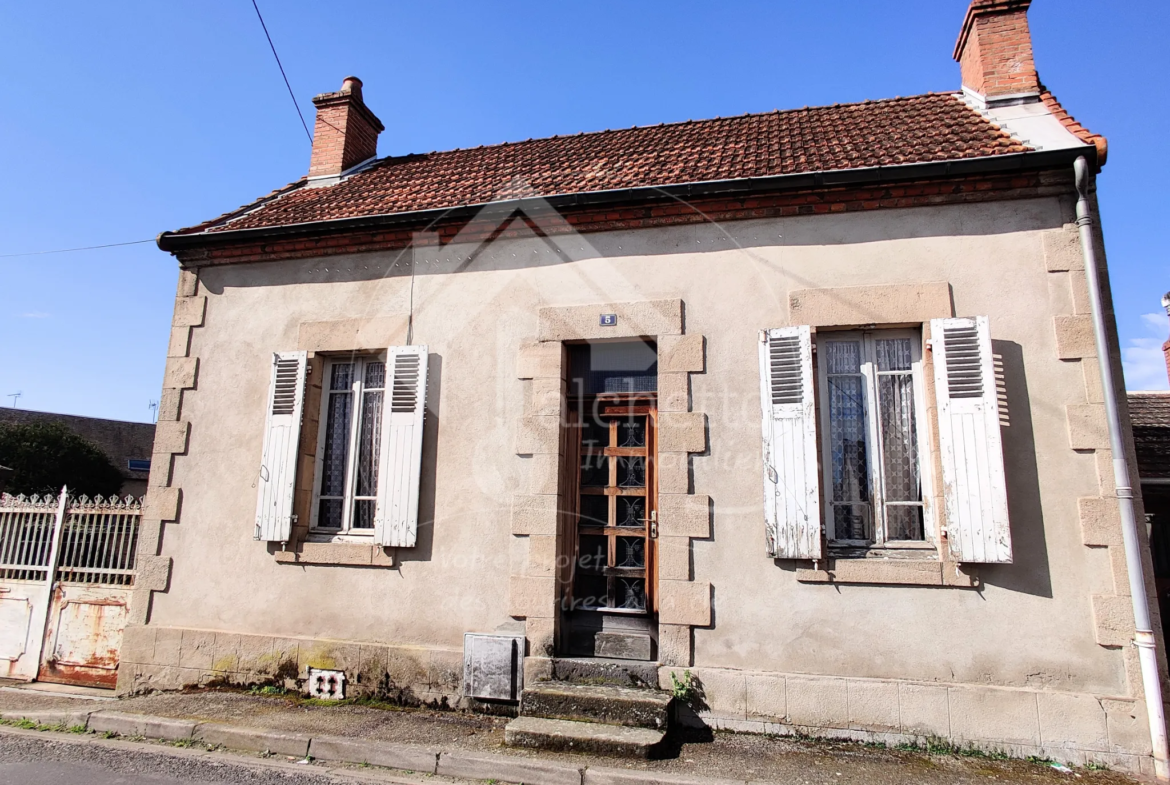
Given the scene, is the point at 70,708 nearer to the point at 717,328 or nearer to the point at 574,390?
the point at 574,390

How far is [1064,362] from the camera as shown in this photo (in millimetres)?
4566

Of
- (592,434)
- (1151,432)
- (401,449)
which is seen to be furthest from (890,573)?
(1151,432)

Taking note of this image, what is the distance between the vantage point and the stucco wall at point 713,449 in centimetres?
437

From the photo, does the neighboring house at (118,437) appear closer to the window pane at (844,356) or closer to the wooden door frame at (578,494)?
the wooden door frame at (578,494)

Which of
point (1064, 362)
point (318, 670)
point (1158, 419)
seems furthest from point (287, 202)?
point (1158, 419)

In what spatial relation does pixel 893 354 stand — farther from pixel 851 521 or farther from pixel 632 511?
pixel 632 511

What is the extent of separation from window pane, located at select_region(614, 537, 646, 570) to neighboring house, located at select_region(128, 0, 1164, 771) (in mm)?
19

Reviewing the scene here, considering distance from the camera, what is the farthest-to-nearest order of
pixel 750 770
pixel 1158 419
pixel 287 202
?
pixel 1158 419 < pixel 287 202 < pixel 750 770

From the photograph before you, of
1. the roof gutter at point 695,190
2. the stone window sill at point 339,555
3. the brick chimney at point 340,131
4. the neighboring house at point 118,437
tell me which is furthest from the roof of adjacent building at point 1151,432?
the neighboring house at point 118,437

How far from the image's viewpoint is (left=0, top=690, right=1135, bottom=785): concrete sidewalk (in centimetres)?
392

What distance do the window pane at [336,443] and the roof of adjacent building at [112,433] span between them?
2466 centimetres

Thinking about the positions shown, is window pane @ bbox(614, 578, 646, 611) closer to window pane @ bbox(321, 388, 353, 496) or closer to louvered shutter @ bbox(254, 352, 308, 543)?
window pane @ bbox(321, 388, 353, 496)

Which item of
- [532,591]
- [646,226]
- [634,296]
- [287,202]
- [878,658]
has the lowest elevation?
[878,658]

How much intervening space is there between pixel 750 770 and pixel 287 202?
7108 mm
